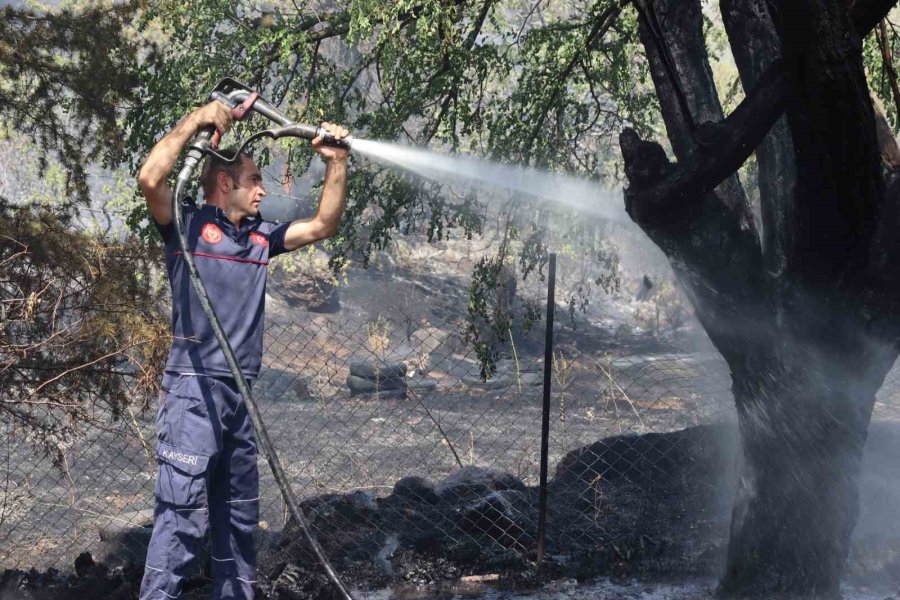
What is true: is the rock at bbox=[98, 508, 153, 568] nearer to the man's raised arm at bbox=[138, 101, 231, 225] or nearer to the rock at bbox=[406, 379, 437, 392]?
the man's raised arm at bbox=[138, 101, 231, 225]

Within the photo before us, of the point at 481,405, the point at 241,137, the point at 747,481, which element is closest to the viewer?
the point at 747,481

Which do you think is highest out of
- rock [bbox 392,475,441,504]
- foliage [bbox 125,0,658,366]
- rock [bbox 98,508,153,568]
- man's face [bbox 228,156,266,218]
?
foliage [bbox 125,0,658,366]

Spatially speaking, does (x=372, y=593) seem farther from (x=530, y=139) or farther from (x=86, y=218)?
(x=86, y=218)

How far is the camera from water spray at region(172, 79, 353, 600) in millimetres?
3781

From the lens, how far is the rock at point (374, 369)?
54.1ft

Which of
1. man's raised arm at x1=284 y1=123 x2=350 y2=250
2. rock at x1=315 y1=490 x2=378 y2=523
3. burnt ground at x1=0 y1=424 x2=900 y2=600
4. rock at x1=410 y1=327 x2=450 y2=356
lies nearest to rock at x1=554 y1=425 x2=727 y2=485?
burnt ground at x1=0 y1=424 x2=900 y2=600

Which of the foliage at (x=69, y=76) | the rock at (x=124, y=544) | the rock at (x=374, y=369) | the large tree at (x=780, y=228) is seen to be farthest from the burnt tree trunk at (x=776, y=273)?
the rock at (x=374, y=369)

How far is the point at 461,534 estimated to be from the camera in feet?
21.2

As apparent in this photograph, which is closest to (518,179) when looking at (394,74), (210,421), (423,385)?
(394,74)

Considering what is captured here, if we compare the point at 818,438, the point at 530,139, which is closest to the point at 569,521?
the point at 818,438

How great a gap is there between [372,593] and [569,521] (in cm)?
193

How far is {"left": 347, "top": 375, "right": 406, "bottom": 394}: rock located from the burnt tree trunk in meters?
11.2

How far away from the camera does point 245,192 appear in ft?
13.5

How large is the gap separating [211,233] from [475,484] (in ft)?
12.1
